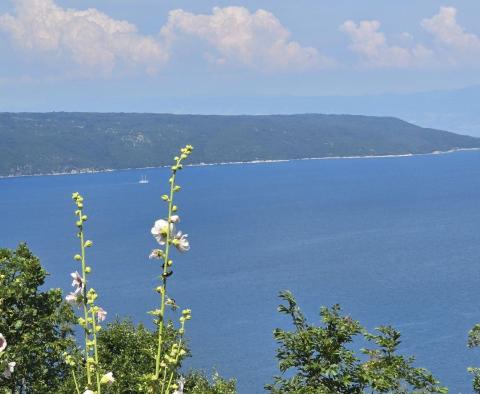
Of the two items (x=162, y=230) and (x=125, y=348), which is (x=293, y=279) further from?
(x=162, y=230)

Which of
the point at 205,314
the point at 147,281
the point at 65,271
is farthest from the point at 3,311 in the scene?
the point at 65,271

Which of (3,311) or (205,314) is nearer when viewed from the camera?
(3,311)

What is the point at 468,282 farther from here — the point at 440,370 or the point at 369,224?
the point at 369,224

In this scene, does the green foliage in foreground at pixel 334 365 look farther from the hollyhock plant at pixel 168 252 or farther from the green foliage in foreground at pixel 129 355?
the hollyhock plant at pixel 168 252

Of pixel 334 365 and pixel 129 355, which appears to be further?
pixel 129 355

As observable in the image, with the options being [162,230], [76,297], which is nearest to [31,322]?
[76,297]

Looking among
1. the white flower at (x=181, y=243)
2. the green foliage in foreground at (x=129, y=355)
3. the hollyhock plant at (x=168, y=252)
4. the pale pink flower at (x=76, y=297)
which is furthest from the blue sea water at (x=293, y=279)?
the white flower at (x=181, y=243)

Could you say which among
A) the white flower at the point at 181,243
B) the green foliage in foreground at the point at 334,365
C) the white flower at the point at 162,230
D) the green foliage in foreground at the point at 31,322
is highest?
the white flower at the point at 162,230

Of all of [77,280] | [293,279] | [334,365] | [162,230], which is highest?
[162,230]
